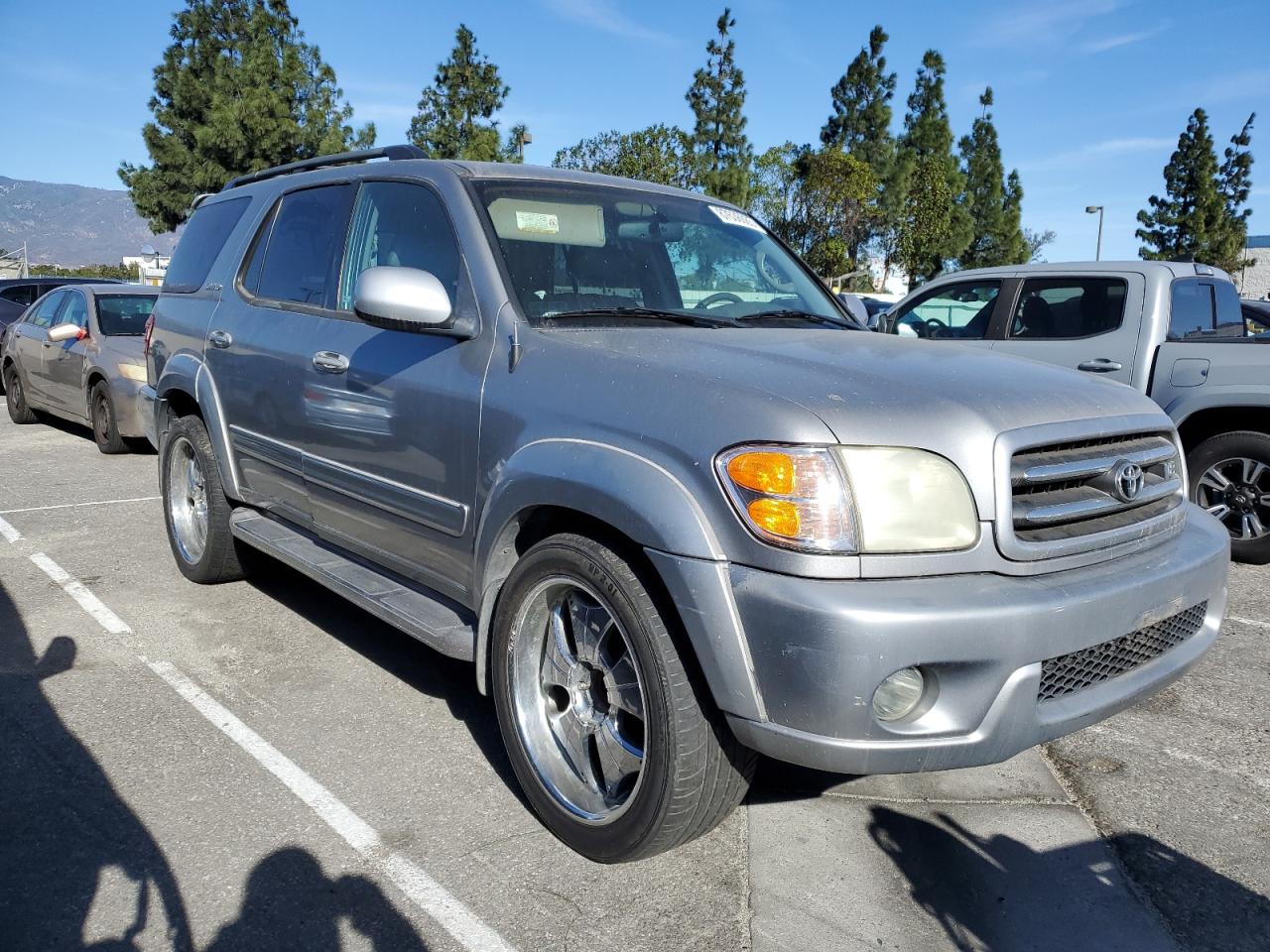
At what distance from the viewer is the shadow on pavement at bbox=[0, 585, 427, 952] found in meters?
2.38

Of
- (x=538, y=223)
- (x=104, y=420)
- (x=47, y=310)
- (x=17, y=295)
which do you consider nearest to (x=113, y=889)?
(x=538, y=223)

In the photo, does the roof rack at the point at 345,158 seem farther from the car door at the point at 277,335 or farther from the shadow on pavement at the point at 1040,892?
the shadow on pavement at the point at 1040,892

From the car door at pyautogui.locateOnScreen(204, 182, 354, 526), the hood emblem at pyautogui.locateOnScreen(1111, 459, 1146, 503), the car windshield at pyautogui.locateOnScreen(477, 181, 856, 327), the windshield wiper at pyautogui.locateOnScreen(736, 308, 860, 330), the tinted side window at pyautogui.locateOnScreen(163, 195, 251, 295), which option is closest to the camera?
the hood emblem at pyautogui.locateOnScreen(1111, 459, 1146, 503)

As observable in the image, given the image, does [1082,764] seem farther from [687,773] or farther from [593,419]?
[593,419]

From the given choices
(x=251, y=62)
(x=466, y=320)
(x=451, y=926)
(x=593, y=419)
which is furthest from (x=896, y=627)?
(x=251, y=62)

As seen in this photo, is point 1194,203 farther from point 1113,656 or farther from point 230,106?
point 1113,656

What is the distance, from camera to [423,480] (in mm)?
3238

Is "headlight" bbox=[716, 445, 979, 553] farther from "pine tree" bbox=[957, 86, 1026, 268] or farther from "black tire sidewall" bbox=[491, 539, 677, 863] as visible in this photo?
"pine tree" bbox=[957, 86, 1026, 268]

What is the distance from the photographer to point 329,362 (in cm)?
362

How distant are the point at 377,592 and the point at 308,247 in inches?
62.4

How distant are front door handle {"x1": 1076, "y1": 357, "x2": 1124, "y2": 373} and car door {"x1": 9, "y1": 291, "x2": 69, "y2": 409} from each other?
936 centimetres

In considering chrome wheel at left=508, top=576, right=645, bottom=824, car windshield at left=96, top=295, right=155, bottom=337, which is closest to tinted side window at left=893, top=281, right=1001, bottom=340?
chrome wheel at left=508, top=576, right=645, bottom=824

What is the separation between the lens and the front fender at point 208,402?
4.56 metres

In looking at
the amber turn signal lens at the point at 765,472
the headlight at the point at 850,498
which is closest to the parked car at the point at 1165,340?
the headlight at the point at 850,498
